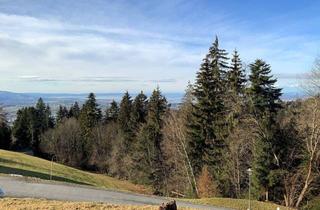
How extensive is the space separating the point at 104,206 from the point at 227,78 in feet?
102

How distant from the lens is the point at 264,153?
124 feet

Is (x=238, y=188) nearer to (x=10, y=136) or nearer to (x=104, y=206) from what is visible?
(x=104, y=206)

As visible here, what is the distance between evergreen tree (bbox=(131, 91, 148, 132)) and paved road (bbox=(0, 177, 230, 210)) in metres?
45.2

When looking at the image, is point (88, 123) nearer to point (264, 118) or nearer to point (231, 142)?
point (231, 142)

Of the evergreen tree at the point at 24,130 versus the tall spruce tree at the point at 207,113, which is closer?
the tall spruce tree at the point at 207,113

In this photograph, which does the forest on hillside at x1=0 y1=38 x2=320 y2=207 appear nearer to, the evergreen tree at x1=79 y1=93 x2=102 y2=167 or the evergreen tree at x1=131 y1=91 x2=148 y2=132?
the evergreen tree at x1=131 y1=91 x2=148 y2=132

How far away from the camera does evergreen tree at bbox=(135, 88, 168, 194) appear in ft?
199

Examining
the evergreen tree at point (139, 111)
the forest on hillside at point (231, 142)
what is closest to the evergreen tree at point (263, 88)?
the forest on hillside at point (231, 142)

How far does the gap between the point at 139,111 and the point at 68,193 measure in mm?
52539

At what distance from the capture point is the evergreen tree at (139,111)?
7669cm

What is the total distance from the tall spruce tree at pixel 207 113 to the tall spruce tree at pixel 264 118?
14.1 ft

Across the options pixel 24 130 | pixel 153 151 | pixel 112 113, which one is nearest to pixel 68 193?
pixel 153 151

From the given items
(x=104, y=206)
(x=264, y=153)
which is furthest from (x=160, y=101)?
(x=104, y=206)

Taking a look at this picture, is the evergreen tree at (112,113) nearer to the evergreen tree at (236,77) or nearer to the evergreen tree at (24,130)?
the evergreen tree at (24,130)
